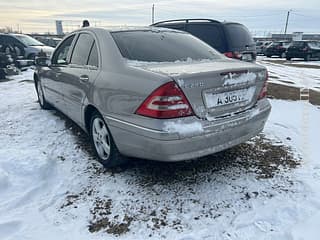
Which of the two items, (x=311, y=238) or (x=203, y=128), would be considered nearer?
(x=311, y=238)

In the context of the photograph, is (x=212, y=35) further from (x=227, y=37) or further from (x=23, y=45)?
(x=23, y=45)

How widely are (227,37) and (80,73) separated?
4.08 meters

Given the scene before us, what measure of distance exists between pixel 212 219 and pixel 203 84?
1.18 meters

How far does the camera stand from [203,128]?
272 centimetres

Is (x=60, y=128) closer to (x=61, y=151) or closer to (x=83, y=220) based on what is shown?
(x=61, y=151)

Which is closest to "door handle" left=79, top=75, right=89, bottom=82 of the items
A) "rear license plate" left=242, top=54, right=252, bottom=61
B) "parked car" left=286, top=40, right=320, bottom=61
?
"rear license plate" left=242, top=54, right=252, bottom=61

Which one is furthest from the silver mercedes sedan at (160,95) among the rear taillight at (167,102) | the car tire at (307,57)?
the car tire at (307,57)

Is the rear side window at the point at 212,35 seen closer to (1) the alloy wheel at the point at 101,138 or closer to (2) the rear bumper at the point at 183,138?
(2) the rear bumper at the point at 183,138

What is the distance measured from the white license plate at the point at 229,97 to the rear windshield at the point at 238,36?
13.0 feet

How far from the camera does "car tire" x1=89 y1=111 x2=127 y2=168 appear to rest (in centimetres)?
333

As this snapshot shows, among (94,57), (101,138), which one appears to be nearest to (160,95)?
(101,138)

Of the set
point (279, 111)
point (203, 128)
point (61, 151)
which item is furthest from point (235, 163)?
point (279, 111)

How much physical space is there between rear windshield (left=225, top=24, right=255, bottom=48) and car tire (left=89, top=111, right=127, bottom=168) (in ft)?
14.1

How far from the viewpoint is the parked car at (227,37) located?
22.4 feet
